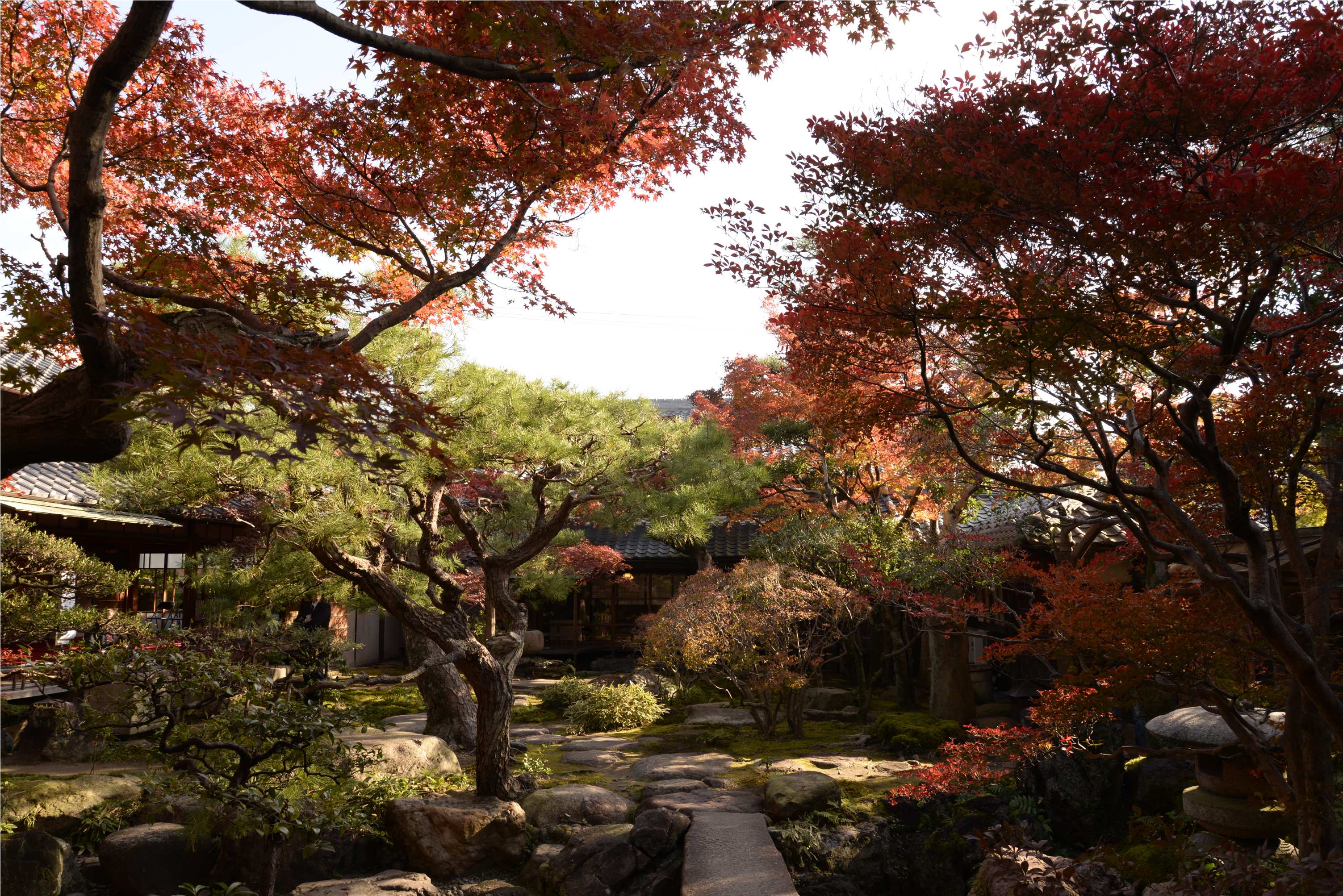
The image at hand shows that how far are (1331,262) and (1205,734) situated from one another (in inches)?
146

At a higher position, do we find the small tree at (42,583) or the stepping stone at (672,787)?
the small tree at (42,583)

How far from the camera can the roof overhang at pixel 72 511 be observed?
28.6 ft

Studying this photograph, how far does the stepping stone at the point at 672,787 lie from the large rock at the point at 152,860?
3.58 meters

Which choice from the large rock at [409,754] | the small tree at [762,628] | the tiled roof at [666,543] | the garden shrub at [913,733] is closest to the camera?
the large rock at [409,754]

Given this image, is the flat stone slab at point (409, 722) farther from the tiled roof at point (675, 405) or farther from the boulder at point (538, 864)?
the tiled roof at point (675, 405)

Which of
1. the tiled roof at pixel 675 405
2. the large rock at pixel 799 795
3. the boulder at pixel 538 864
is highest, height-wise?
the tiled roof at pixel 675 405

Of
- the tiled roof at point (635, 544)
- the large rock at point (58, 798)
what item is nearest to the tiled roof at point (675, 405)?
the tiled roof at point (635, 544)

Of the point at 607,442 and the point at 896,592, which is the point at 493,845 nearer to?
the point at 607,442

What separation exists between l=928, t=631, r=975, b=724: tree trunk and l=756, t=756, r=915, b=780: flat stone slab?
1.98 metres

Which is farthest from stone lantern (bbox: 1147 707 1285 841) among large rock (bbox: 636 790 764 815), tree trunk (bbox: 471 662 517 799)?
tree trunk (bbox: 471 662 517 799)

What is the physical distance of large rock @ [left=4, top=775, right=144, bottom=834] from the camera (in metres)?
6.45

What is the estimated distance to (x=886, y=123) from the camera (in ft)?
13.9

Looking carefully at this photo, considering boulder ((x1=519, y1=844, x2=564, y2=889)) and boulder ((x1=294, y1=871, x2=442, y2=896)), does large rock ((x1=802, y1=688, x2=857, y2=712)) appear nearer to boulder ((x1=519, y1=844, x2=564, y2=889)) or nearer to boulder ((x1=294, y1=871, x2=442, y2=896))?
boulder ((x1=519, y1=844, x2=564, y2=889))

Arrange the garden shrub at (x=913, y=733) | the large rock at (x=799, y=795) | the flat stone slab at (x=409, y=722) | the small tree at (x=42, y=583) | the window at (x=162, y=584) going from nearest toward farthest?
the small tree at (x=42, y=583), the large rock at (x=799, y=795), the garden shrub at (x=913, y=733), the flat stone slab at (x=409, y=722), the window at (x=162, y=584)
